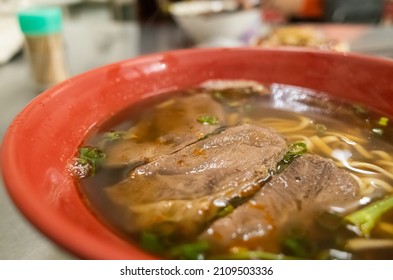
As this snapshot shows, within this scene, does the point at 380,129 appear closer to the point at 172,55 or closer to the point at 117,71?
the point at 172,55

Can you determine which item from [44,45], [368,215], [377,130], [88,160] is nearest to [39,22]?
[44,45]

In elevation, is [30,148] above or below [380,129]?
above

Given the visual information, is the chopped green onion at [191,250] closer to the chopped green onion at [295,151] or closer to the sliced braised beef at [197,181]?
the sliced braised beef at [197,181]

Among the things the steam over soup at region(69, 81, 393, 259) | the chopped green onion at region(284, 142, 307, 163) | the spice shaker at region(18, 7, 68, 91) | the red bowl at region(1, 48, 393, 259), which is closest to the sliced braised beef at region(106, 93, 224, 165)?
the steam over soup at region(69, 81, 393, 259)

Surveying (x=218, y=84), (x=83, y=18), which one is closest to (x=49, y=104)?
(x=218, y=84)

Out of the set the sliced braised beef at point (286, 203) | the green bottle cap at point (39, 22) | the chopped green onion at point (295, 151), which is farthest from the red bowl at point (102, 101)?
the green bottle cap at point (39, 22)

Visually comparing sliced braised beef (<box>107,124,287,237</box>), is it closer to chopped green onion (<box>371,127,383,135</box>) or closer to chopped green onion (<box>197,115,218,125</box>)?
chopped green onion (<box>197,115,218,125</box>)
